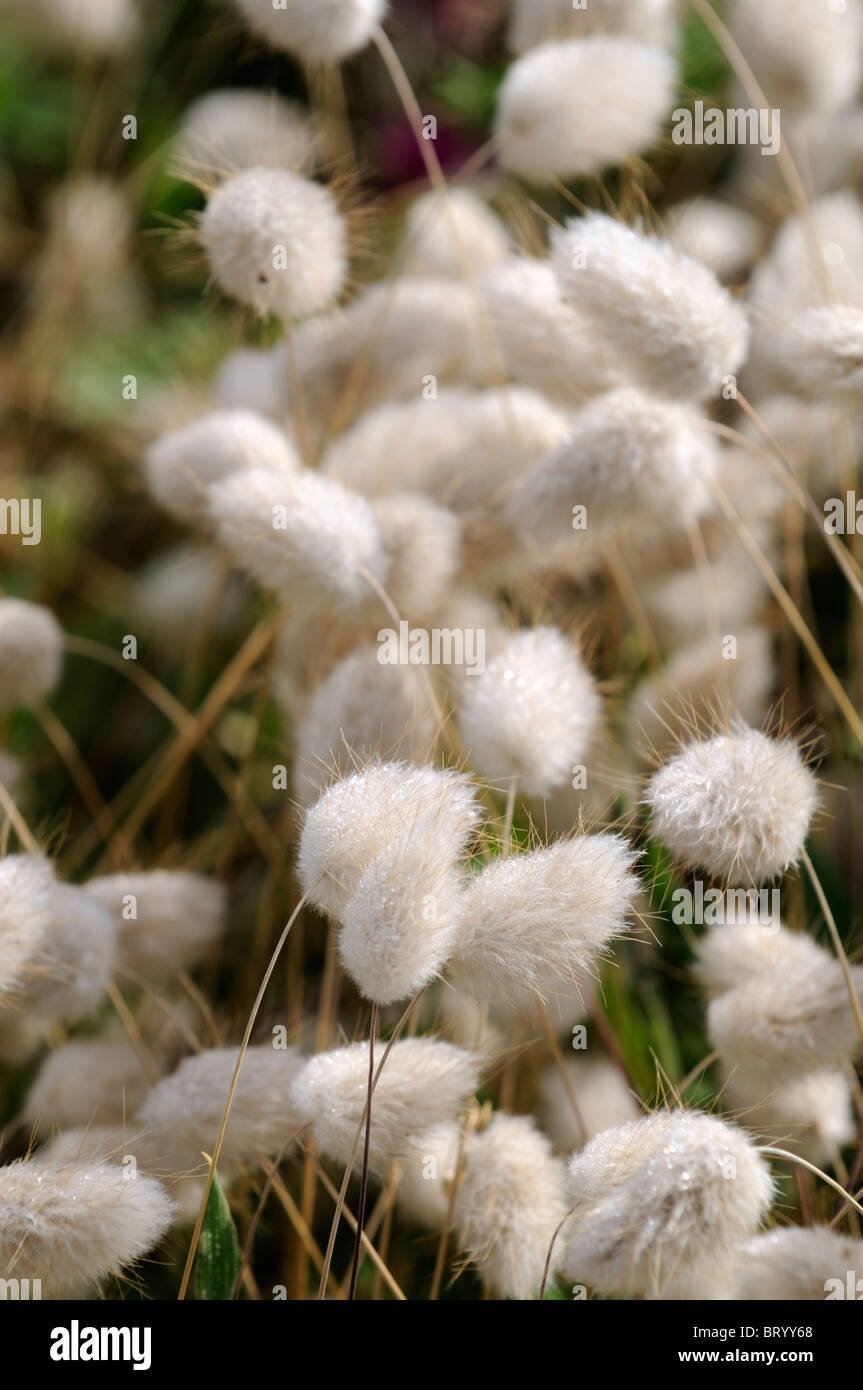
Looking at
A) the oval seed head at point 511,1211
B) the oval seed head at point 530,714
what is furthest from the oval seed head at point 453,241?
the oval seed head at point 511,1211

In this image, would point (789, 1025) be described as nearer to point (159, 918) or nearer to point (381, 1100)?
point (381, 1100)

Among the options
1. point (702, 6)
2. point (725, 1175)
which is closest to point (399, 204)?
point (702, 6)

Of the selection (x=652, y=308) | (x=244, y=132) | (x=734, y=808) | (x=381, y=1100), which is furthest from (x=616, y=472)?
(x=244, y=132)

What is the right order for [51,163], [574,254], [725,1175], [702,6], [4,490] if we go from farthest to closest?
[51,163], [4,490], [702,6], [574,254], [725,1175]

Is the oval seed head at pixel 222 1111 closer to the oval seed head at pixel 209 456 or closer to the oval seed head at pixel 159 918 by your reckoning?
the oval seed head at pixel 159 918
